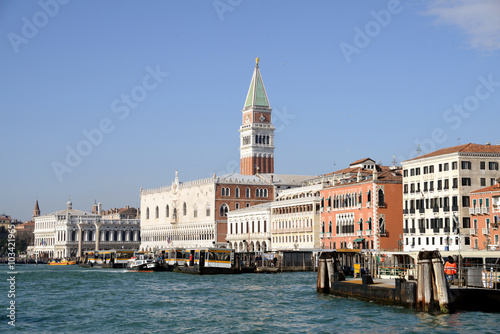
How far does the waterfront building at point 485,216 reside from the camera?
56688 mm

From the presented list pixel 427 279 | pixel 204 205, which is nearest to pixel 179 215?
pixel 204 205

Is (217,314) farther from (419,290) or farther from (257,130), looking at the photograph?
(257,130)

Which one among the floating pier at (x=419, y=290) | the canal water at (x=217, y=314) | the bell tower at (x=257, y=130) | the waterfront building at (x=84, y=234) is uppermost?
the bell tower at (x=257, y=130)

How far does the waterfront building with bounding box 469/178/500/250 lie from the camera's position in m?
56.7

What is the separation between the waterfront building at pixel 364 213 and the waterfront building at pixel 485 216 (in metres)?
10.0

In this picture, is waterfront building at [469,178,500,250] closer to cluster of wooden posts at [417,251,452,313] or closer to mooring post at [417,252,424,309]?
mooring post at [417,252,424,309]

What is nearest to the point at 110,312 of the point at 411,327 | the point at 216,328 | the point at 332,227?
the point at 216,328

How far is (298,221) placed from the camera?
292 ft

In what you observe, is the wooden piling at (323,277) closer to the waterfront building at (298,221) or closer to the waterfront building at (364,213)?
the waterfront building at (364,213)

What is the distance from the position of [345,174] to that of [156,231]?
50.7 metres

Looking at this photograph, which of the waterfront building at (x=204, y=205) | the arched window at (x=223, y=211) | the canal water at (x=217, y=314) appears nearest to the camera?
the canal water at (x=217, y=314)

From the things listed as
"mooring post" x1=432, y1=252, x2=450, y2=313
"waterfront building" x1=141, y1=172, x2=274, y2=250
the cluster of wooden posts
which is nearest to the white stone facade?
"waterfront building" x1=141, y1=172, x2=274, y2=250

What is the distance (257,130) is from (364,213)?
6265 cm

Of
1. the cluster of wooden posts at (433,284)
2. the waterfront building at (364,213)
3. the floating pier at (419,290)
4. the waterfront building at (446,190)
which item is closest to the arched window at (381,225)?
the waterfront building at (364,213)
